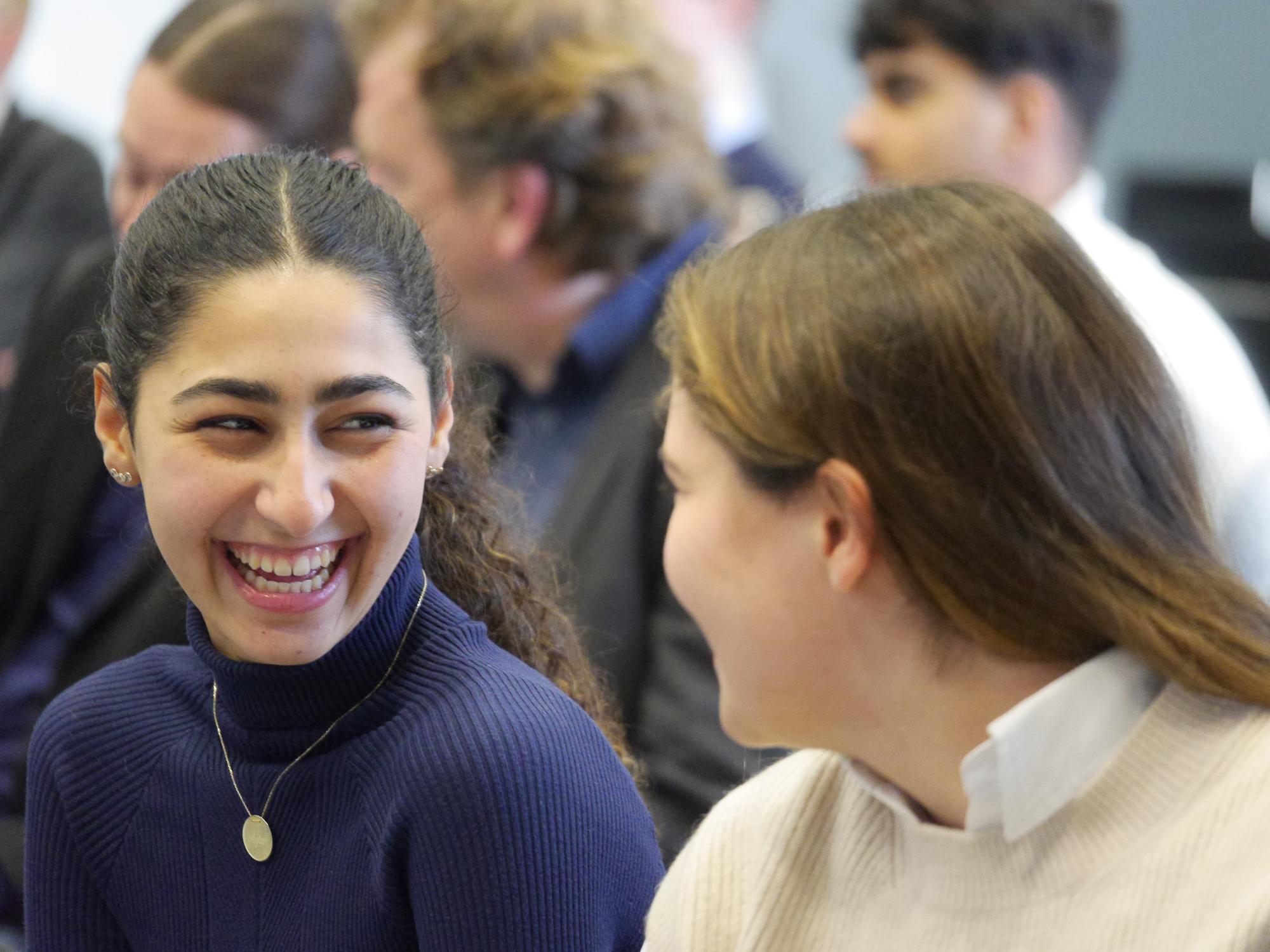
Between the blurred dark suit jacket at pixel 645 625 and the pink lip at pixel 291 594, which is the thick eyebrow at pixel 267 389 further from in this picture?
the blurred dark suit jacket at pixel 645 625

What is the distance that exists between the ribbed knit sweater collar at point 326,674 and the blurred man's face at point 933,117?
1693 millimetres

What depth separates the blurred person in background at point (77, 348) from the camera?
200cm

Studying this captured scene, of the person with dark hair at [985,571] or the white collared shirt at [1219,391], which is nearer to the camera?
the person with dark hair at [985,571]

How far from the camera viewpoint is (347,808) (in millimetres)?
1199

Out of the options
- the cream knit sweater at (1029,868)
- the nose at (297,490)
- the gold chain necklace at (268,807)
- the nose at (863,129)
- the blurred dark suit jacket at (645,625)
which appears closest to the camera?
the cream knit sweater at (1029,868)

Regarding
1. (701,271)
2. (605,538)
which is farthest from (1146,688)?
(605,538)

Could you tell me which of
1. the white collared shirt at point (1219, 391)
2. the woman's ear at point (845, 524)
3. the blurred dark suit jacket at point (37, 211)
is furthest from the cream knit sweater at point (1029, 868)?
the blurred dark suit jacket at point (37, 211)

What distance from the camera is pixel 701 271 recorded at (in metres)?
1.13

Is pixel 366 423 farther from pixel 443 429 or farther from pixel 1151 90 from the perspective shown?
pixel 1151 90

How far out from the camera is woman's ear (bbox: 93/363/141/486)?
1240mm

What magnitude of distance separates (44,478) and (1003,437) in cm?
143

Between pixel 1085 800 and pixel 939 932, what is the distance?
0.14 meters

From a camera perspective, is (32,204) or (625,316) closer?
(625,316)

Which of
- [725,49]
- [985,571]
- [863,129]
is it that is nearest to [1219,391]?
[863,129]
